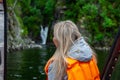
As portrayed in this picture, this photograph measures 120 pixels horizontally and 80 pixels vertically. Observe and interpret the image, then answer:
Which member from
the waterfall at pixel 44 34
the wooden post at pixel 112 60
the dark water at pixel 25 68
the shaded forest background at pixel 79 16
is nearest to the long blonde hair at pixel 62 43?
the wooden post at pixel 112 60

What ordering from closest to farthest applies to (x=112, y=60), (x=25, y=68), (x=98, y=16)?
(x=112, y=60)
(x=25, y=68)
(x=98, y=16)

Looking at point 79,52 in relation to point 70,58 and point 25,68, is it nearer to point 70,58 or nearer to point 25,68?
point 70,58

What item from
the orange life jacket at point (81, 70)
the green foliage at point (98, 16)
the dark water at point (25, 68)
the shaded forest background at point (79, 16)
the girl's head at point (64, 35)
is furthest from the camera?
the green foliage at point (98, 16)

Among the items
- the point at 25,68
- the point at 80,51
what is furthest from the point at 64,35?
the point at 25,68

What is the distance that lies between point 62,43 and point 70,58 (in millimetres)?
144

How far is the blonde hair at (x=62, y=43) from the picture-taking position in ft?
14.8

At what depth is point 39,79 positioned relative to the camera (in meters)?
25.9

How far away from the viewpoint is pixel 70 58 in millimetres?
4566

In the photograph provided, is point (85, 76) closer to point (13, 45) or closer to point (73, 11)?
point (13, 45)

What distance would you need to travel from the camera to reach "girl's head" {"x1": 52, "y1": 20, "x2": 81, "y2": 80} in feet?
14.8

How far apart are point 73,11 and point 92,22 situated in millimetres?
5560

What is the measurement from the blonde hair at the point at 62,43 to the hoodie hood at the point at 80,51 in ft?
0.12

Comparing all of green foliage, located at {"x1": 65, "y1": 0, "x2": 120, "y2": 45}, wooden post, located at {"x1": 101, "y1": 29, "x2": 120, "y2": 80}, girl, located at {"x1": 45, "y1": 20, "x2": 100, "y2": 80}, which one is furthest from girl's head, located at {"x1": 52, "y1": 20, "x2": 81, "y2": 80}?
green foliage, located at {"x1": 65, "y1": 0, "x2": 120, "y2": 45}

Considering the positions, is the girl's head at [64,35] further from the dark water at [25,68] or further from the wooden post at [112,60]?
the dark water at [25,68]
